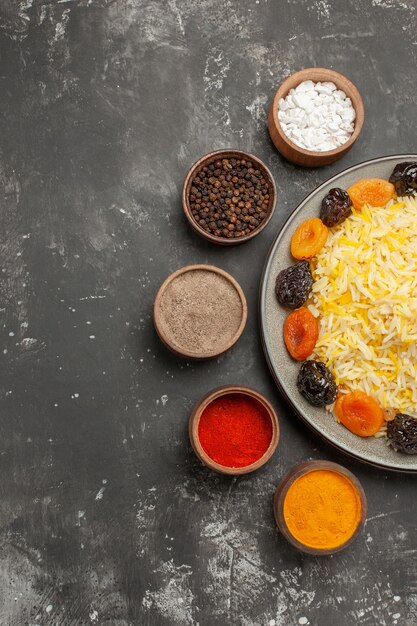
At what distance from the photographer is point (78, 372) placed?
9.75ft

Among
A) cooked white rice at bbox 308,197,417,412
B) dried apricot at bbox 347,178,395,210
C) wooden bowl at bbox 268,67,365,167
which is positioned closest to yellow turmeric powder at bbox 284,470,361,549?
cooked white rice at bbox 308,197,417,412

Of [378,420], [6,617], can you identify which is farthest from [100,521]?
[378,420]

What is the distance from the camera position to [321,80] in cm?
306

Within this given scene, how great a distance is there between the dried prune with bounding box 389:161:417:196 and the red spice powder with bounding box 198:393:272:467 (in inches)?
44.4

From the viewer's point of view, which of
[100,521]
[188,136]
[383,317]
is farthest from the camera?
[188,136]

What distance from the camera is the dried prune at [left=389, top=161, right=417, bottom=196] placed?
2.86 m

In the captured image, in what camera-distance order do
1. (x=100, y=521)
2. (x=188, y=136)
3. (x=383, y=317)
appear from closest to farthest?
(x=383, y=317)
(x=100, y=521)
(x=188, y=136)

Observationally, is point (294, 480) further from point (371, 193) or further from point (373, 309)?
point (371, 193)

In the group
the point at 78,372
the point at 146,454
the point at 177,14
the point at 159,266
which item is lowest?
the point at 146,454

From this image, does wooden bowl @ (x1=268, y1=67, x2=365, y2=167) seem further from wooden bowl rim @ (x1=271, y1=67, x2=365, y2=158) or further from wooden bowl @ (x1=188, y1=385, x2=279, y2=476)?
wooden bowl @ (x1=188, y1=385, x2=279, y2=476)

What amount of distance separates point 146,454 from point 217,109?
5.40 feet

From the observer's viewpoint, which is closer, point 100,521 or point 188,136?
point 100,521

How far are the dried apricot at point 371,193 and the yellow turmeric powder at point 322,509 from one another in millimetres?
1174

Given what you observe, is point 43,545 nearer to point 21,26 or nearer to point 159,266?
point 159,266
